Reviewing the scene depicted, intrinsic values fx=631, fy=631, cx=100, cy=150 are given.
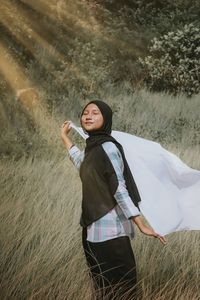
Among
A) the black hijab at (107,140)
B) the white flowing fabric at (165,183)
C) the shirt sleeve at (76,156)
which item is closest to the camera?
the black hijab at (107,140)

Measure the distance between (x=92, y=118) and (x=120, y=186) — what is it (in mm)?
315

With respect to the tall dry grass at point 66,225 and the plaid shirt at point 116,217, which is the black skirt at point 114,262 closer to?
the plaid shirt at point 116,217

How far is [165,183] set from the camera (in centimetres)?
283

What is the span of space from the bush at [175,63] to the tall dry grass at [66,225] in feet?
0.75

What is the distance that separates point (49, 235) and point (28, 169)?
669mm

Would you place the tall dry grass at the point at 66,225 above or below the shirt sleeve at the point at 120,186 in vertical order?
below

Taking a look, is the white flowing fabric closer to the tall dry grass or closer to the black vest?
the tall dry grass

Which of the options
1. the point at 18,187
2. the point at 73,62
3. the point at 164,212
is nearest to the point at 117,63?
the point at 73,62

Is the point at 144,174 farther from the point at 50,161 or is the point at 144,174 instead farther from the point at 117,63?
the point at 117,63

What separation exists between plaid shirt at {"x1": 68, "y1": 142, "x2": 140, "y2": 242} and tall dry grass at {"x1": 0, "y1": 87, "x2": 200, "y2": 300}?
17.2 inches

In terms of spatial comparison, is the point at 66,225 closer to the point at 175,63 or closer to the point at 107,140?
the point at 107,140

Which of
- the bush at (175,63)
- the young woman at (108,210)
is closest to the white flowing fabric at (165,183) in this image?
the young woman at (108,210)

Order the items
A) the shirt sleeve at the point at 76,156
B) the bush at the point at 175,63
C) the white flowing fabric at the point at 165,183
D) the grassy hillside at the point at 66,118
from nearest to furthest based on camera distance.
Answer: the shirt sleeve at the point at 76,156 → the white flowing fabric at the point at 165,183 → the grassy hillside at the point at 66,118 → the bush at the point at 175,63

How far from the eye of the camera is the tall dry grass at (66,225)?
284 cm
